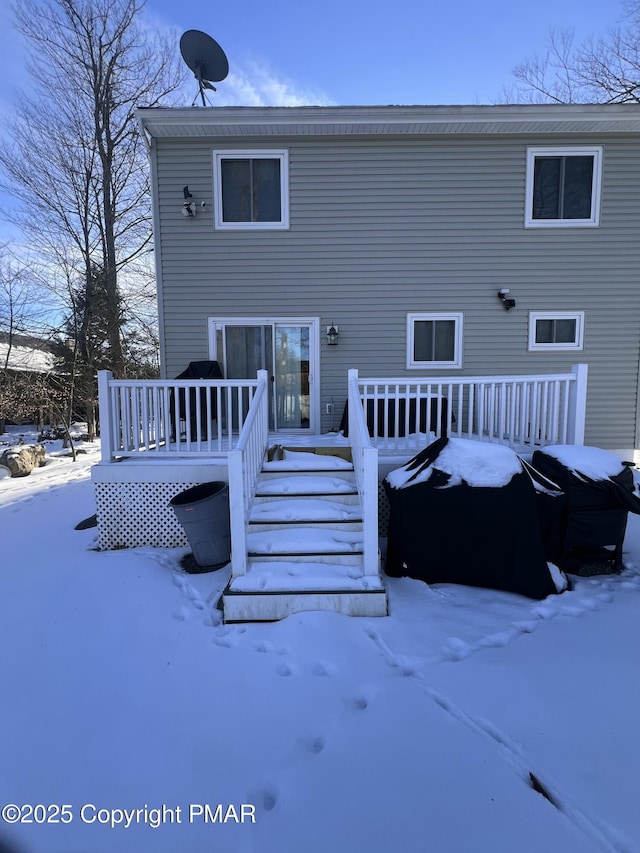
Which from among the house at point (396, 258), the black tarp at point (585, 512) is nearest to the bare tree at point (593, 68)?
the house at point (396, 258)

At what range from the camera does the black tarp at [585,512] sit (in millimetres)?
3607

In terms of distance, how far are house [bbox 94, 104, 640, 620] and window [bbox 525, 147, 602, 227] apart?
0.06ft

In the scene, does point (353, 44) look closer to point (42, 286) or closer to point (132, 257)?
point (132, 257)

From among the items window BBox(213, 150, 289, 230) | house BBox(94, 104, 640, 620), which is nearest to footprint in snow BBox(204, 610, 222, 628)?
house BBox(94, 104, 640, 620)

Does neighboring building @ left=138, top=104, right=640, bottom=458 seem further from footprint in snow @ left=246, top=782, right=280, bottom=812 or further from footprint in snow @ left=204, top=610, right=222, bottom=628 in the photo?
footprint in snow @ left=246, top=782, right=280, bottom=812

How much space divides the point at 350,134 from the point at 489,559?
597 centimetres

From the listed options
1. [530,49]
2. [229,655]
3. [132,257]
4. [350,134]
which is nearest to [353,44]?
[350,134]

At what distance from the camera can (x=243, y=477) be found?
3.47 metres

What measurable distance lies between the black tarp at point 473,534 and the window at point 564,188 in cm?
497

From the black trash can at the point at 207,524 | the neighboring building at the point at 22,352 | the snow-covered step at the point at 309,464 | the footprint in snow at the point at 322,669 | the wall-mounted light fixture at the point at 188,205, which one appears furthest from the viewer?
the neighboring building at the point at 22,352

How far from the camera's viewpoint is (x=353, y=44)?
871 cm

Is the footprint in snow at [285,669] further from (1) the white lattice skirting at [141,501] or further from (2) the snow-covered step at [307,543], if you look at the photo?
(1) the white lattice skirting at [141,501]

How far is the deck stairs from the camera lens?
3.14 m

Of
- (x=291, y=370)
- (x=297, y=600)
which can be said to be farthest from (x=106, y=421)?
(x=291, y=370)
